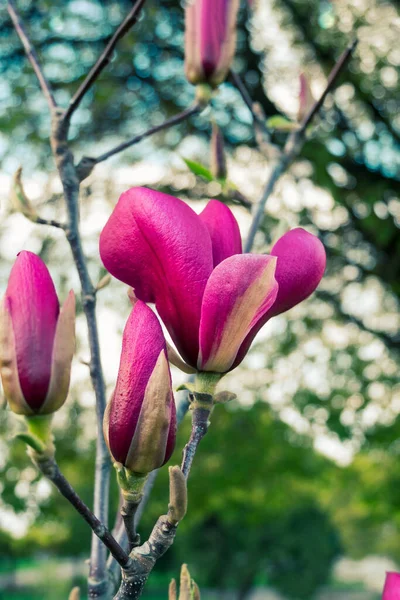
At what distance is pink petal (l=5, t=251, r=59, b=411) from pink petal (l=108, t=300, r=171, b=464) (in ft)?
0.13

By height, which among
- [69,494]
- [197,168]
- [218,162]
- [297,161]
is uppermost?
[69,494]

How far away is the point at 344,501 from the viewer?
2272cm

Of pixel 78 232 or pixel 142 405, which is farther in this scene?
pixel 78 232

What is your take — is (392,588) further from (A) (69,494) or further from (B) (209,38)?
(B) (209,38)

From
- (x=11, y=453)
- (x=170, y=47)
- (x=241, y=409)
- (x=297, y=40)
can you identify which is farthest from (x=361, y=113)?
(x=11, y=453)

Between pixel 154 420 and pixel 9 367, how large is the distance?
0.07 meters

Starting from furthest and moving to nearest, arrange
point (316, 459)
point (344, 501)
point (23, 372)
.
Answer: point (344, 501), point (316, 459), point (23, 372)

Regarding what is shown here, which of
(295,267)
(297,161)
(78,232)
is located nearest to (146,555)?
(295,267)

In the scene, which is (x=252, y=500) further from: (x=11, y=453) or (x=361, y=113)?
(x=361, y=113)

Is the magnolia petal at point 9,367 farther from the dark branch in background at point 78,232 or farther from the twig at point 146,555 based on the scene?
the dark branch in background at point 78,232

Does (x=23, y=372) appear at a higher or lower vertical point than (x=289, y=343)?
higher

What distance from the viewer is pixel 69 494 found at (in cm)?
33

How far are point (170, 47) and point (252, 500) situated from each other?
9373mm

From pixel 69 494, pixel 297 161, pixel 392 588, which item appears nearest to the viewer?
pixel 69 494
